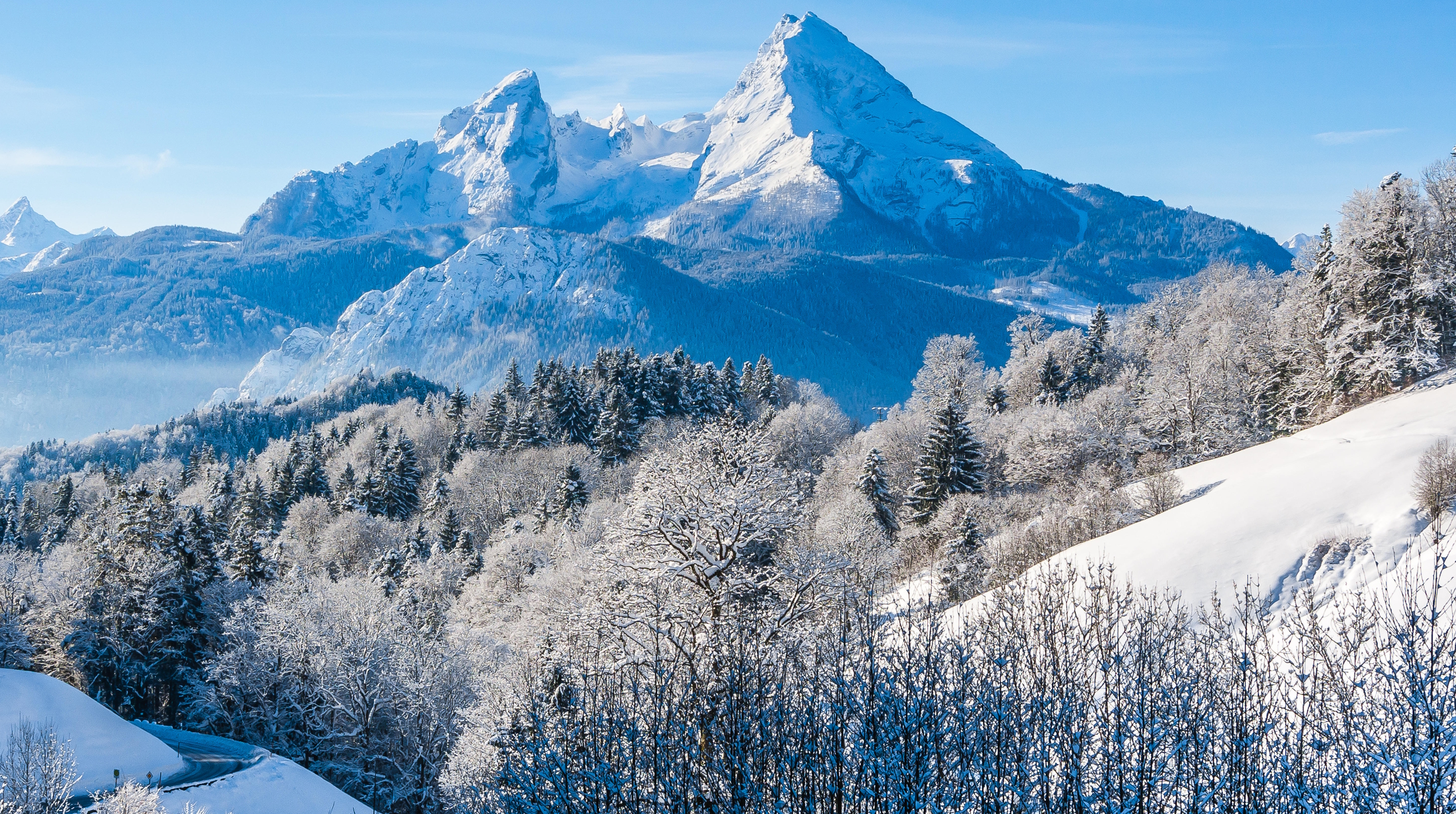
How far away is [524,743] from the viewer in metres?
13.1

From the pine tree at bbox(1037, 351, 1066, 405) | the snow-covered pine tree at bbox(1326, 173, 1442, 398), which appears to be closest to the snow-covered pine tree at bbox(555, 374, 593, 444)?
the pine tree at bbox(1037, 351, 1066, 405)

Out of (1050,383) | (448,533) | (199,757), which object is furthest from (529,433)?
(1050,383)

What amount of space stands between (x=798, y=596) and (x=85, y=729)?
98.7 feet

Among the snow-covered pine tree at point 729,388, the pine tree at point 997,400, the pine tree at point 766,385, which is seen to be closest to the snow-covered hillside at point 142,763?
the snow-covered pine tree at point 729,388

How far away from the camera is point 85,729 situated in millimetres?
32750

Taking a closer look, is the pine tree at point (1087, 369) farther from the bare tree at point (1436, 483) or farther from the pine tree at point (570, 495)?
the bare tree at point (1436, 483)

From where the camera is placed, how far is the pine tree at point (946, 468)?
49.4 m

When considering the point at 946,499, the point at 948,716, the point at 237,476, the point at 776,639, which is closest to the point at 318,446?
the point at 237,476

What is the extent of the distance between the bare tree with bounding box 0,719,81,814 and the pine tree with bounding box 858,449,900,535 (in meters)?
38.4

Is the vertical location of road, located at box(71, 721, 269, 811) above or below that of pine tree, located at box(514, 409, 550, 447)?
below

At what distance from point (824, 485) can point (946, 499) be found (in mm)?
14215

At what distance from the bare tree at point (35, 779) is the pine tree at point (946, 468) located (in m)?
39.6

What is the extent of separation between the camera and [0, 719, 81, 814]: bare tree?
2208cm

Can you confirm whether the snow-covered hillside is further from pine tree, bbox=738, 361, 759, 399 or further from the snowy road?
pine tree, bbox=738, 361, 759, 399
